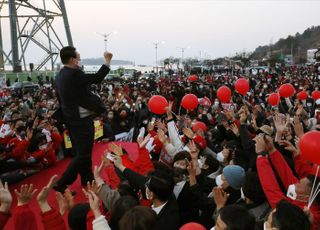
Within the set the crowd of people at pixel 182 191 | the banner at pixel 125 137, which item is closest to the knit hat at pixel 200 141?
the crowd of people at pixel 182 191

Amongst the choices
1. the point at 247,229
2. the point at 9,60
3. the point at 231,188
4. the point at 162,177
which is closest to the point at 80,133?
the point at 162,177

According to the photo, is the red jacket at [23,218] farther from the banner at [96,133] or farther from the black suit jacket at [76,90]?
the banner at [96,133]

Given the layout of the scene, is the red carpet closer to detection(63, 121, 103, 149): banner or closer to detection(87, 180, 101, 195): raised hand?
detection(63, 121, 103, 149): banner

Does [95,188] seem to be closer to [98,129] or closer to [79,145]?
[79,145]

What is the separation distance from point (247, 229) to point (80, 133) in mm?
2302

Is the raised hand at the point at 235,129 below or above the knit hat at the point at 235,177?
below

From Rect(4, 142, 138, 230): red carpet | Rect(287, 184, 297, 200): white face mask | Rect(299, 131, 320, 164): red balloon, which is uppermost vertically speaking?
Rect(299, 131, 320, 164): red balloon

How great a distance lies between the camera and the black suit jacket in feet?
12.9

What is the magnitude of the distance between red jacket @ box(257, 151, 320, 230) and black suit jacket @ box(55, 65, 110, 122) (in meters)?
1.79

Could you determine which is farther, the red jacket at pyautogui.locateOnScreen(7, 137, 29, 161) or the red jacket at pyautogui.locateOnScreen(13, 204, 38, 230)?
the red jacket at pyautogui.locateOnScreen(7, 137, 29, 161)

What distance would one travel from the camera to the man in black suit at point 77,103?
3939 millimetres

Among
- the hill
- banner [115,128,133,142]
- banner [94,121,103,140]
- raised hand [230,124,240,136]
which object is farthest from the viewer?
the hill

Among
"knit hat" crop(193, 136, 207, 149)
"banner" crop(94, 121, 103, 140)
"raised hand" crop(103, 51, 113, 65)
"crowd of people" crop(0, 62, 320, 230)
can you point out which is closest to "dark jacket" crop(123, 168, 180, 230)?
"crowd of people" crop(0, 62, 320, 230)

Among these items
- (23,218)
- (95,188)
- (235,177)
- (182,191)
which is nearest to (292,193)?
(235,177)
